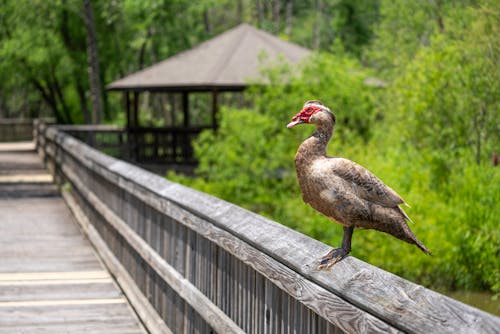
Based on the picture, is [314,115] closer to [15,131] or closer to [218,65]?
[218,65]

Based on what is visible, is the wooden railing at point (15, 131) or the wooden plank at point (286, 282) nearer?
the wooden plank at point (286, 282)

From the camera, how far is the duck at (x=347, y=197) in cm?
362

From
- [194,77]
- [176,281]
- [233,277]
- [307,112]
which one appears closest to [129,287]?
[176,281]

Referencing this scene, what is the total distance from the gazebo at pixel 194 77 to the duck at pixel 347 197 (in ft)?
76.1

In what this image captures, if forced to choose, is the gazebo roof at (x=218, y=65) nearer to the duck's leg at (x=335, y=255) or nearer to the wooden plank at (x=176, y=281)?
the wooden plank at (x=176, y=281)

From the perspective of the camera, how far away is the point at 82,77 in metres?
43.3

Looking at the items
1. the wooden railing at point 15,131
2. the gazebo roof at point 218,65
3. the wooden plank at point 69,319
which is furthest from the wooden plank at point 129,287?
the wooden railing at point 15,131

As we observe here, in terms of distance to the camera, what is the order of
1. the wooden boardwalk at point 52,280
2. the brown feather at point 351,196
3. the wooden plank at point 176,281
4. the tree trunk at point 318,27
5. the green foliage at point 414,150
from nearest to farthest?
1. the brown feather at point 351,196
2. the wooden plank at point 176,281
3. the wooden boardwalk at point 52,280
4. the green foliage at point 414,150
5. the tree trunk at point 318,27

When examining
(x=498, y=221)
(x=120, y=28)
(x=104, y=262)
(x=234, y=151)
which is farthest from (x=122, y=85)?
(x=104, y=262)

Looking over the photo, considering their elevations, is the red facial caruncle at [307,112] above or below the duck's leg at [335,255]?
above

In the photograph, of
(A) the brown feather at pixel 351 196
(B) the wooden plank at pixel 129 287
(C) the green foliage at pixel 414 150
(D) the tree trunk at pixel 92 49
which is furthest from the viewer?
(D) the tree trunk at pixel 92 49

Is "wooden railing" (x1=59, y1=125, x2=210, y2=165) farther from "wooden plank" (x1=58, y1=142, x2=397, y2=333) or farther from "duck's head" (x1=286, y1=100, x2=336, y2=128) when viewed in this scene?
"duck's head" (x1=286, y1=100, x2=336, y2=128)

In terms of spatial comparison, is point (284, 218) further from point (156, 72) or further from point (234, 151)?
point (156, 72)

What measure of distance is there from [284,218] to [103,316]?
43.6 feet
